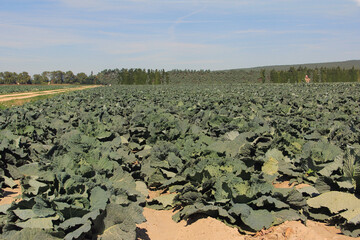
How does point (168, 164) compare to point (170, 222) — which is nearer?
point (170, 222)

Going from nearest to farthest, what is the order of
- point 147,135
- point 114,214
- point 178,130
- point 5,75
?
point 114,214 → point 178,130 → point 147,135 → point 5,75

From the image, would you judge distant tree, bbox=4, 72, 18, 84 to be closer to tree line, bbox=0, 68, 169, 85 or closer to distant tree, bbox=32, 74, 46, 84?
tree line, bbox=0, 68, 169, 85

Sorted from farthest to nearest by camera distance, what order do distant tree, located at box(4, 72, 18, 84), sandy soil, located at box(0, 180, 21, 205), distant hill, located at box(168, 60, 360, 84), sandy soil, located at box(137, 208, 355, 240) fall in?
distant tree, located at box(4, 72, 18, 84), distant hill, located at box(168, 60, 360, 84), sandy soil, located at box(0, 180, 21, 205), sandy soil, located at box(137, 208, 355, 240)

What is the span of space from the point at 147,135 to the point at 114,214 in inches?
187

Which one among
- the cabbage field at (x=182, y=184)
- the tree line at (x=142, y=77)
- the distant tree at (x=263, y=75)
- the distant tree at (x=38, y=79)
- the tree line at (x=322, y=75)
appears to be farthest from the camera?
the distant tree at (x=38, y=79)

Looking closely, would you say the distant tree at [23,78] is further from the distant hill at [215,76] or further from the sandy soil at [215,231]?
the sandy soil at [215,231]

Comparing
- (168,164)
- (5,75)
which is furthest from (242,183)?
(5,75)

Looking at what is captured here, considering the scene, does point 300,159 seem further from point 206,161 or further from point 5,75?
point 5,75

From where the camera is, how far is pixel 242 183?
12.3ft

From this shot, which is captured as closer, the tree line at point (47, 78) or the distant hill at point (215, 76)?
the distant hill at point (215, 76)

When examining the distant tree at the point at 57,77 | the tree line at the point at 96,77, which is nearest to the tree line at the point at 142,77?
the tree line at the point at 96,77

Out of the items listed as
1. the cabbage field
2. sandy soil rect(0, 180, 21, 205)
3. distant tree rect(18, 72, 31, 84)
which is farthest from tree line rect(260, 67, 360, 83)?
distant tree rect(18, 72, 31, 84)

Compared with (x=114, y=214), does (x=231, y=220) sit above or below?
below

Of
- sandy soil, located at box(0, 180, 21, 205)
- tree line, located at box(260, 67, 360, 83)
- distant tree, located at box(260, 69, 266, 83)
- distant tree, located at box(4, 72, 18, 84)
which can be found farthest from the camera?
distant tree, located at box(4, 72, 18, 84)
